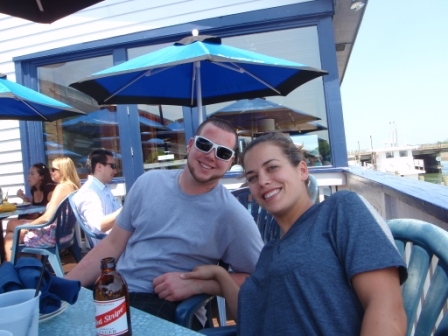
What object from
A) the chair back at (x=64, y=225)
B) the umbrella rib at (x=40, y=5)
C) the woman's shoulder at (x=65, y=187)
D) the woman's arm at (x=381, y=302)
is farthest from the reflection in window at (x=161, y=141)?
the woman's arm at (x=381, y=302)

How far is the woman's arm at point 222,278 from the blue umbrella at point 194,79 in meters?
1.56

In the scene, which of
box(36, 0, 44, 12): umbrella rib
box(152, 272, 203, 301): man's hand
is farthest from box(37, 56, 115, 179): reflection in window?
box(152, 272, 203, 301): man's hand

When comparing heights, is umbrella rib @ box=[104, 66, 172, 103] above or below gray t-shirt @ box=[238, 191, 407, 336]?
above

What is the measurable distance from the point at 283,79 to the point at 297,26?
156 cm

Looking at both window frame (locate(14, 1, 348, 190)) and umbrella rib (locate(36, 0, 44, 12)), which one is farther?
window frame (locate(14, 1, 348, 190))

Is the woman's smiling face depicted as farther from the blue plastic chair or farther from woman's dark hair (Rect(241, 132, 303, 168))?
the blue plastic chair

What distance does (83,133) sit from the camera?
17.7 ft

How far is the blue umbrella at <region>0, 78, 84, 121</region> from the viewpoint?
→ 371cm

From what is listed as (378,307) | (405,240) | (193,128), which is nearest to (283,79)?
(193,128)

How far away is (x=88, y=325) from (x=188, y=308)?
520 millimetres

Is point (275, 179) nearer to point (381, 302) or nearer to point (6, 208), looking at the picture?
point (381, 302)

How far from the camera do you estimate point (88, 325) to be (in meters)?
0.98

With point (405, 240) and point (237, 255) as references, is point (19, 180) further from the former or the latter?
point (405, 240)

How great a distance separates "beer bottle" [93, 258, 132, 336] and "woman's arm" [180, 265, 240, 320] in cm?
62
